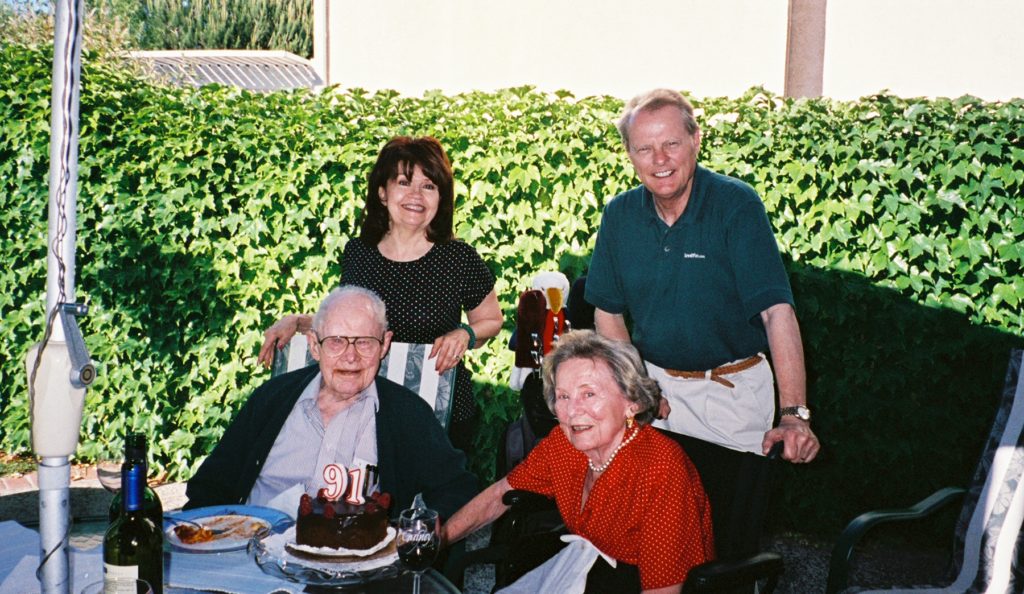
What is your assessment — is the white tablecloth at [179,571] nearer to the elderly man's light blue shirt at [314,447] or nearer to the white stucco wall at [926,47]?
the elderly man's light blue shirt at [314,447]

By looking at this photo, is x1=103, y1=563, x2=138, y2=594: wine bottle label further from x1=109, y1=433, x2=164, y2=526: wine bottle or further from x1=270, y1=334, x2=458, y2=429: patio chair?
x1=270, y1=334, x2=458, y2=429: patio chair

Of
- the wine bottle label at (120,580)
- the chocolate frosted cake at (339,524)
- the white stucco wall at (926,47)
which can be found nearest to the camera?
the wine bottle label at (120,580)

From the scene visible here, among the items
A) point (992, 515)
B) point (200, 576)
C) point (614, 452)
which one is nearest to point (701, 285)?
point (614, 452)

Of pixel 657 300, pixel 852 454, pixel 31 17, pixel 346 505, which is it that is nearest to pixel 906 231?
pixel 852 454

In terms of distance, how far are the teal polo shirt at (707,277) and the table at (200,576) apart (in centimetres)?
122

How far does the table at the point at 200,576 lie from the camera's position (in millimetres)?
1818

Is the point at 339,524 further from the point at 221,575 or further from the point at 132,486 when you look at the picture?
the point at 132,486

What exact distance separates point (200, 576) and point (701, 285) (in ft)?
5.57

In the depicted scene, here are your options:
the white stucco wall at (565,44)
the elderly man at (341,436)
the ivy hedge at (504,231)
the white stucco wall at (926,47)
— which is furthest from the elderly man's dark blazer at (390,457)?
the white stucco wall at (565,44)

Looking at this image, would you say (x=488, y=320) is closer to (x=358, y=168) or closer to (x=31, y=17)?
(x=358, y=168)

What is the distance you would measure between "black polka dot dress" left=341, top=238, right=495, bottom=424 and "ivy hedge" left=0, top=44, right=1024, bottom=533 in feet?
4.70

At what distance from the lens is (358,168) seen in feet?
16.2

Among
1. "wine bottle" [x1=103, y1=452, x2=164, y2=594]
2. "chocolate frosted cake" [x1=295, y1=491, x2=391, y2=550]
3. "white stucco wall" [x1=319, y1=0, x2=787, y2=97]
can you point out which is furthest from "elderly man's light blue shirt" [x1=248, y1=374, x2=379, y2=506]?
"white stucco wall" [x1=319, y1=0, x2=787, y2=97]

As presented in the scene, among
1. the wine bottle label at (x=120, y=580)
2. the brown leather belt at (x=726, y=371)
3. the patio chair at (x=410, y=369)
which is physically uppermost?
the brown leather belt at (x=726, y=371)
